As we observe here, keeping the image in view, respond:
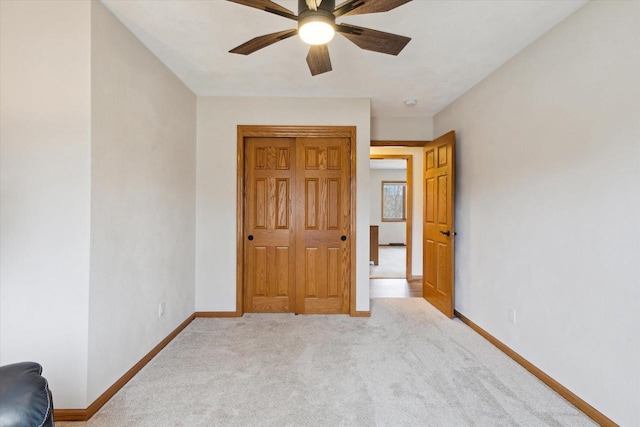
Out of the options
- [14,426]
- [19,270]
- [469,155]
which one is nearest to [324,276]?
[469,155]

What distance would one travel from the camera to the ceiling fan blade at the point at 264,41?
5.49ft

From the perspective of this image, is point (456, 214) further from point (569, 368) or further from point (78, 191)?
point (78, 191)

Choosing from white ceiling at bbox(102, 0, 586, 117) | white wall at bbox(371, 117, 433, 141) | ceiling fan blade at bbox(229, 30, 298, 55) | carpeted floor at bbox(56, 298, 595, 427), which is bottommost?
carpeted floor at bbox(56, 298, 595, 427)

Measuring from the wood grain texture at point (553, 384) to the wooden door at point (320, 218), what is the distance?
1526 mm

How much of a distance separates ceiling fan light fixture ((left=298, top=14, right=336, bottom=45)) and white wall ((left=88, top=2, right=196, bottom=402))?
4.34 ft

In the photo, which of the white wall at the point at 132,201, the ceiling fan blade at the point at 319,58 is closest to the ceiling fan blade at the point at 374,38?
the ceiling fan blade at the point at 319,58

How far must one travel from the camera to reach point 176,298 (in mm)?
3104

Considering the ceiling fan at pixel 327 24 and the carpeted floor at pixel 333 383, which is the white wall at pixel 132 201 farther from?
the ceiling fan at pixel 327 24

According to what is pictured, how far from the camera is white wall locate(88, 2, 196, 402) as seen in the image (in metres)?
1.95

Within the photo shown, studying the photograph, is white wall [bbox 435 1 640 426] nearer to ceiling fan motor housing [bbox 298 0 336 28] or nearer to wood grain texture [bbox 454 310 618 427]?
wood grain texture [bbox 454 310 618 427]

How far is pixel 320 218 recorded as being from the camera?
3705 mm

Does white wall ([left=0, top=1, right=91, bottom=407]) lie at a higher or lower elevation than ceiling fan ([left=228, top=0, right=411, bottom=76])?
lower

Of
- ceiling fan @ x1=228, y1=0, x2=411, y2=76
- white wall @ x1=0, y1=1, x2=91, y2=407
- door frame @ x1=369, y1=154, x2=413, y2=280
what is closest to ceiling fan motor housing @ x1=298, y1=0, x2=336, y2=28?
ceiling fan @ x1=228, y1=0, x2=411, y2=76

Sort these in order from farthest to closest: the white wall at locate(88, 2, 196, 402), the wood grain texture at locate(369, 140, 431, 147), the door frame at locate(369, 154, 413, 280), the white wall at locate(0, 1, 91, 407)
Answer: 1. the door frame at locate(369, 154, 413, 280)
2. the wood grain texture at locate(369, 140, 431, 147)
3. the white wall at locate(88, 2, 196, 402)
4. the white wall at locate(0, 1, 91, 407)
